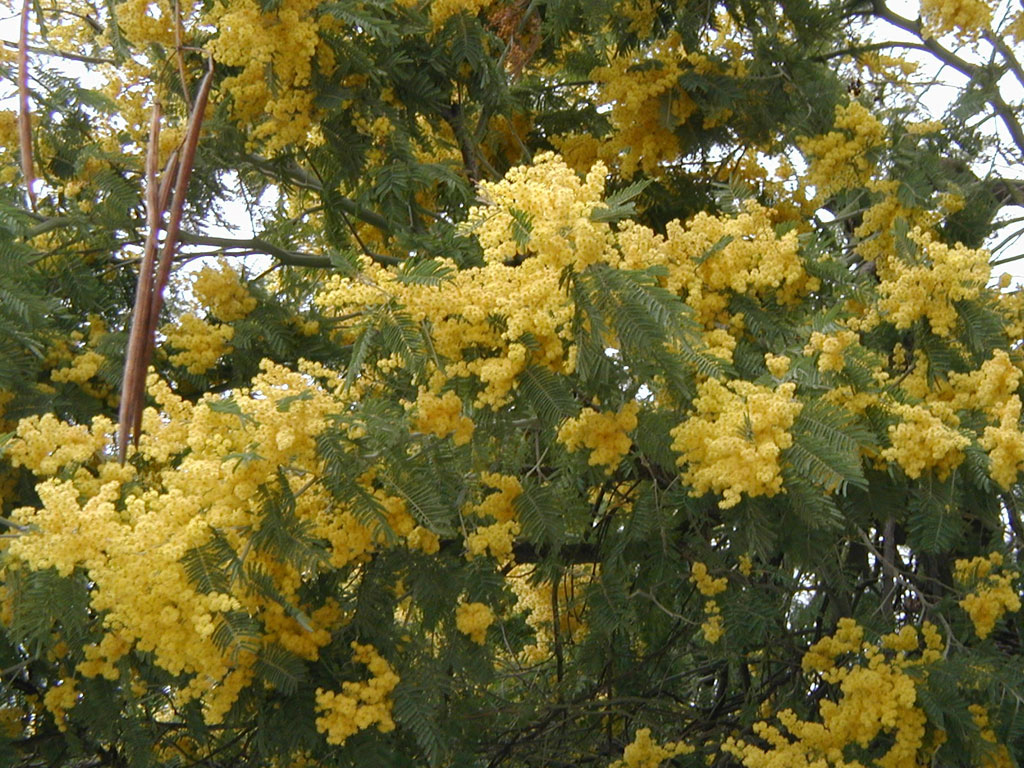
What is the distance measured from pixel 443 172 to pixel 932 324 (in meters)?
1.96

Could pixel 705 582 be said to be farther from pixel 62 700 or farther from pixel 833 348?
pixel 62 700

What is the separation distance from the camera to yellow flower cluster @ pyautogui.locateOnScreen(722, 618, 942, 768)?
413 centimetres

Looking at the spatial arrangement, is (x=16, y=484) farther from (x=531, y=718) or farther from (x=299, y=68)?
(x=531, y=718)

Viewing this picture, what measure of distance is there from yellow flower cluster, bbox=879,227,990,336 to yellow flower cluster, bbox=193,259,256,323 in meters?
2.32

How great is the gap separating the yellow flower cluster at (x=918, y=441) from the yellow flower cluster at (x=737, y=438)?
0.34 metres

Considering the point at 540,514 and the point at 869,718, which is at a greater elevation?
the point at 540,514

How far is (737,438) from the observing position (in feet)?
10.8

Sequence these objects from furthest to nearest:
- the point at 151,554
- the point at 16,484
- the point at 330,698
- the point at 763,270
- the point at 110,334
A: 1. the point at 110,334
2. the point at 16,484
3. the point at 763,270
4. the point at 330,698
5. the point at 151,554

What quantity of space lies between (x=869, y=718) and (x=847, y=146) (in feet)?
7.29

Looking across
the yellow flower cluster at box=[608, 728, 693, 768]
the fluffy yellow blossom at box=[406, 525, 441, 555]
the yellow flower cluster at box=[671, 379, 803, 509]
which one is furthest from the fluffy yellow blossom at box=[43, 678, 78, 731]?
the yellow flower cluster at box=[671, 379, 803, 509]

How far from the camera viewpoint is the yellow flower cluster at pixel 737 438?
3254 millimetres

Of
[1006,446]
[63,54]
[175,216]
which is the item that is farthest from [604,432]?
[63,54]

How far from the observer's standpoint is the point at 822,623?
17.8 ft

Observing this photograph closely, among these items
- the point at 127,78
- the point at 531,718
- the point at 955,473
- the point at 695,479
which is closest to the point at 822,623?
the point at 531,718
